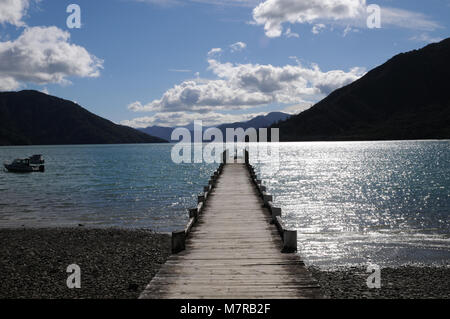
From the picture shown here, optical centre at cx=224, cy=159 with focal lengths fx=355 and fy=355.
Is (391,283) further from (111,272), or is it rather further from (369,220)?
(369,220)

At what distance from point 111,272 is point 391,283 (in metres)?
11.6

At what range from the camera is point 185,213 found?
2834 cm

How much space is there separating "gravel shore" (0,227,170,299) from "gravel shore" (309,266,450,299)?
24.2ft

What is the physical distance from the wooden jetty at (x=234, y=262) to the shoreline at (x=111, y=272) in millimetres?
3332

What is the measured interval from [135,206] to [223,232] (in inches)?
837

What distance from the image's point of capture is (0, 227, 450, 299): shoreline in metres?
13.0

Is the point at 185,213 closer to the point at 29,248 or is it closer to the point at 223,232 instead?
the point at 29,248

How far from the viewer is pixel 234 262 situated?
959 cm

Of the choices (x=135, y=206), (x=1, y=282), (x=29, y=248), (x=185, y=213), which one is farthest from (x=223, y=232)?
(x=135, y=206)
